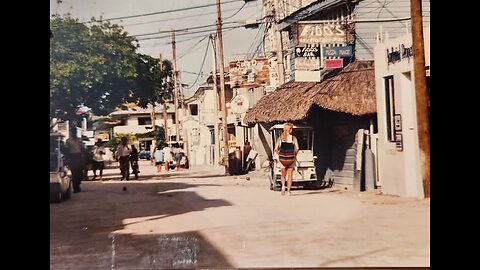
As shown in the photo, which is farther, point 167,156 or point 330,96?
point 167,156

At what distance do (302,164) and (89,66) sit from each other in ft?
5.61

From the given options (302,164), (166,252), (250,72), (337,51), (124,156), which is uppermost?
(337,51)

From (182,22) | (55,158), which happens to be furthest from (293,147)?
(55,158)

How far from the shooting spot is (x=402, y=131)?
4.51m

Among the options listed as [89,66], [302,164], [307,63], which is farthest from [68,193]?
[307,63]

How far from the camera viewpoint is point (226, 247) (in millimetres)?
3982

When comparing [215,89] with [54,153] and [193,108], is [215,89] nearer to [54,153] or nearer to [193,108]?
[193,108]

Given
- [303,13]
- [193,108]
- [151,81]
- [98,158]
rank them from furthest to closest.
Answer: [193,108], [303,13], [151,81], [98,158]

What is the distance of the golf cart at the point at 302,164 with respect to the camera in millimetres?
4395

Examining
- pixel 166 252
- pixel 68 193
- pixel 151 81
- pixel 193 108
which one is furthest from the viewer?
pixel 193 108

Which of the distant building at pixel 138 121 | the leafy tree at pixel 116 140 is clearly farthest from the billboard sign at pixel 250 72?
the leafy tree at pixel 116 140

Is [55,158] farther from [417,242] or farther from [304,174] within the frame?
[417,242]

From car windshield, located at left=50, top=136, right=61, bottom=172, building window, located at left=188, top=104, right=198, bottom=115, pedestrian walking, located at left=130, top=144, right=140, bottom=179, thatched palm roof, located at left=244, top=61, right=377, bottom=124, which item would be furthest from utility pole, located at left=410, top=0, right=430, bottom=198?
car windshield, located at left=50, top=136, right=61, bottom=172

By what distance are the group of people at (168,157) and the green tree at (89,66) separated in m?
0.49
